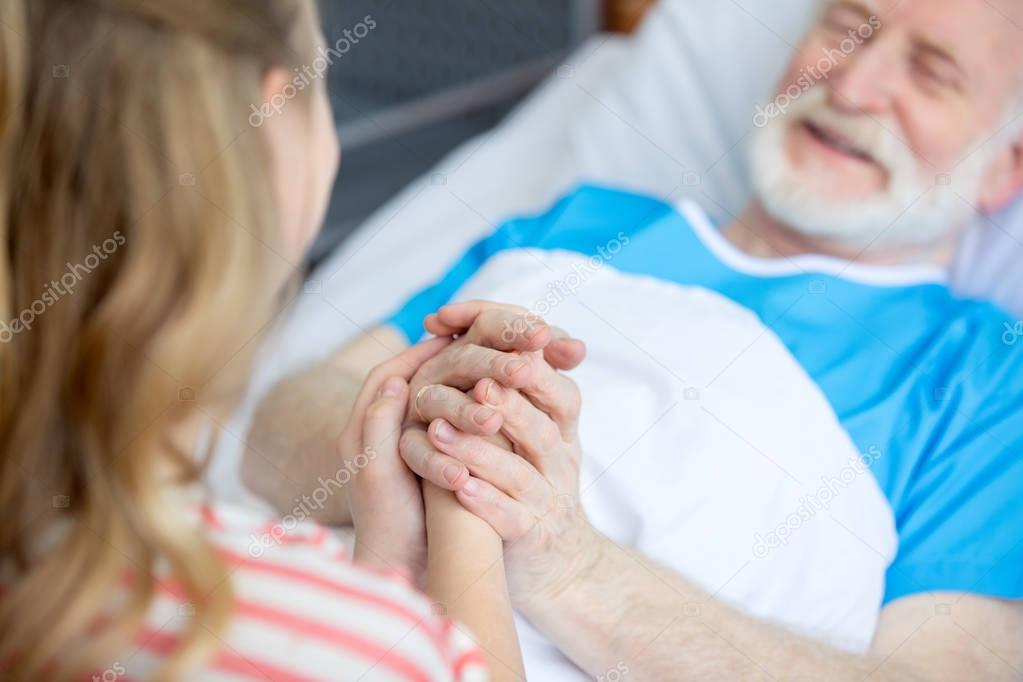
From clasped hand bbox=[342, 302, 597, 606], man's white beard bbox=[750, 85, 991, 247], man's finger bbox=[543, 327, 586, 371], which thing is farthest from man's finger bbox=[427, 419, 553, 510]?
man's white beard bbox=[750, 85, 991, 247]

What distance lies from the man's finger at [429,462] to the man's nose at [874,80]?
2.40ft

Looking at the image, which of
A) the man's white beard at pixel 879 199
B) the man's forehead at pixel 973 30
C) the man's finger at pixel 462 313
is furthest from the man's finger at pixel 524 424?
the man's forehead at pixel 973 30

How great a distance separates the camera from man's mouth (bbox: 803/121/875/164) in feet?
4.34

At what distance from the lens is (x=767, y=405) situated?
113 centimetres

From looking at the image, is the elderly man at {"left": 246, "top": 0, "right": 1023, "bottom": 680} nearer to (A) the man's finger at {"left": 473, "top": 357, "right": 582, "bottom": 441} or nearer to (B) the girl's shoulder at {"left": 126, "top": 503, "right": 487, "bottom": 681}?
(A) the man's finger at {"left": 473, "top": 357, "right": 582, "bottom": 441}

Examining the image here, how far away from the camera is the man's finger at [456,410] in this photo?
0.89 meters

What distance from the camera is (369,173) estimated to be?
8.57ft

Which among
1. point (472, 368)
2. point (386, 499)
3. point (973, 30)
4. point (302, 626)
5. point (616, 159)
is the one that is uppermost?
point (973, 30)

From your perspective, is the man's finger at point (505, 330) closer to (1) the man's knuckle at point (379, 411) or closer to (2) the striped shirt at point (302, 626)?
(1) the man's knuckle at point (379, 411)

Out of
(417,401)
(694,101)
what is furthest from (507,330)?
(694,101)

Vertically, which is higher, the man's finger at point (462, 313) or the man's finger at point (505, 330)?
the man's finger at point (505, 330)

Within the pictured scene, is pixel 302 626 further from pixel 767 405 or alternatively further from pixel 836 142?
Answer: pixel 836 142

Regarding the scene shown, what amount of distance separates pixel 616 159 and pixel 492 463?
90cm

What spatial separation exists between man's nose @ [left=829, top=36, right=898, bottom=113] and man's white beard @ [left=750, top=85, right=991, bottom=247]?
17 millimetres
